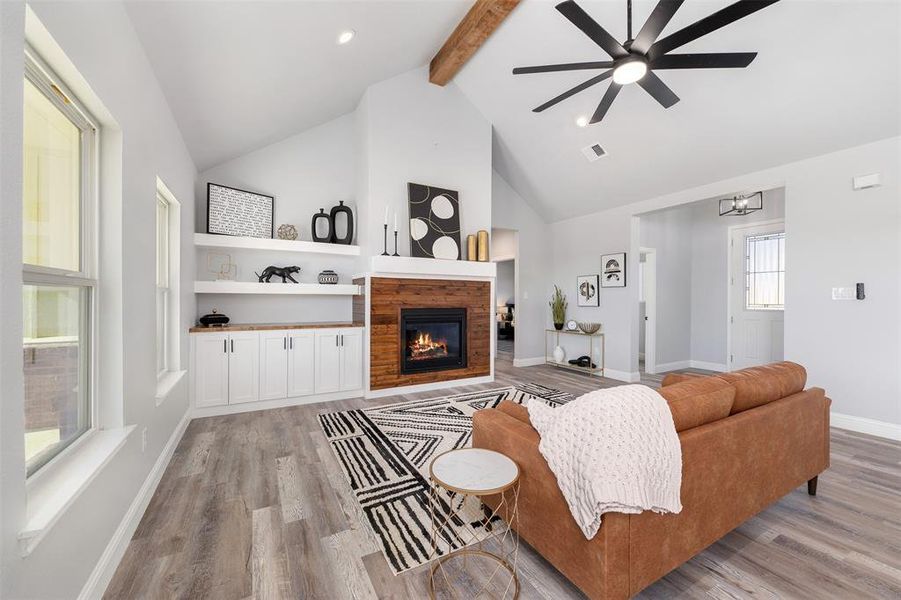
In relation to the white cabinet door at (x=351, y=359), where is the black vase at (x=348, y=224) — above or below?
above

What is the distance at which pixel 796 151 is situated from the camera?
12.1 ft

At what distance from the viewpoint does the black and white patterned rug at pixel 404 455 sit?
1.85 m

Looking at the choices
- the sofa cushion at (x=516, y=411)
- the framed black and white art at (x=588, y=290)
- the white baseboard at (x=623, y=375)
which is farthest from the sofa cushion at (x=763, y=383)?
the framed black and white art at (x=588, y=290)

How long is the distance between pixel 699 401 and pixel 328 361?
12.0 ft

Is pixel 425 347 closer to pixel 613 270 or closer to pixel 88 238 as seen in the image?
pixel 613 270

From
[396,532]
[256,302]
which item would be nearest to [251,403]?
[256,302]

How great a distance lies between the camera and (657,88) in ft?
8.72

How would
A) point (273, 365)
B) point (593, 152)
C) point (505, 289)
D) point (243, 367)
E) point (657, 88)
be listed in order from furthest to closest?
point (505, 289) → point (593, 152) → point (273, 365) → point (243, 367) → point (657, 88)

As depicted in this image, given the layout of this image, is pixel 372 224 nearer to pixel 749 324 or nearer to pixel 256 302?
pixel 256 302

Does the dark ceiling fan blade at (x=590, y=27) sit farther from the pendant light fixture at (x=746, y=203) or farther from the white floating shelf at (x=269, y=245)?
the white floating shelf at (x=269, y=245)

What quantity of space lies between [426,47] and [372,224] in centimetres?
210

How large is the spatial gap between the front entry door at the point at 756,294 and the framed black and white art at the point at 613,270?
1.93 meters

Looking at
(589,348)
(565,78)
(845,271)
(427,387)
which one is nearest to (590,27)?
(565,78)

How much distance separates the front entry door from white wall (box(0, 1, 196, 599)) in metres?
7.08
